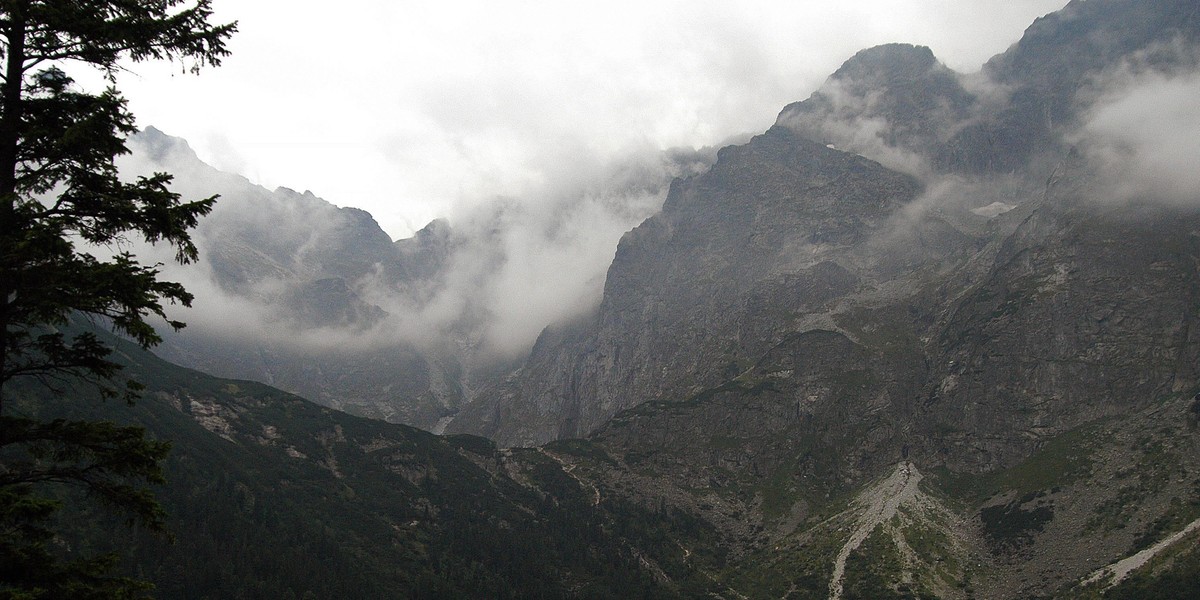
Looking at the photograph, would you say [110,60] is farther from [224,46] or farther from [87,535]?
[87,535]

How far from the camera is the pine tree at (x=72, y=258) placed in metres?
16.5

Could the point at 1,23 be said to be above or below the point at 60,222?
above

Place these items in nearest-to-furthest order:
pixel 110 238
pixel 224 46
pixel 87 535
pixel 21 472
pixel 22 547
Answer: pixel 22 547
pixel 21 472
pixel 110 238
pixel 224 46
pixel 87 535

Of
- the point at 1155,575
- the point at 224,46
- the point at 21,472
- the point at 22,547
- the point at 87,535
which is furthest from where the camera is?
the point at 1155,575

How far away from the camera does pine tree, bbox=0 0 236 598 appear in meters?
16.5

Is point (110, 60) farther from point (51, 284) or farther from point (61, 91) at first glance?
point (51, 284)

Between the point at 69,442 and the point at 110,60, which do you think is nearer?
the point at 69,442

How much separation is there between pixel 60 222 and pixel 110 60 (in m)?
4.76

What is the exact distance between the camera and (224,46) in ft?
67.0

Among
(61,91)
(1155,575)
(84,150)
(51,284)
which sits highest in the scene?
(61,91)

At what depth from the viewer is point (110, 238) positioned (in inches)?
725

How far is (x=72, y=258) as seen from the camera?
678 inches

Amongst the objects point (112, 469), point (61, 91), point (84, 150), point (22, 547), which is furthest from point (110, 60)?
point (22, 547)

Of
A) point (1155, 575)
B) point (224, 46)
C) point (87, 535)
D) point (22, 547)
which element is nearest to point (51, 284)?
point (22, 547)
